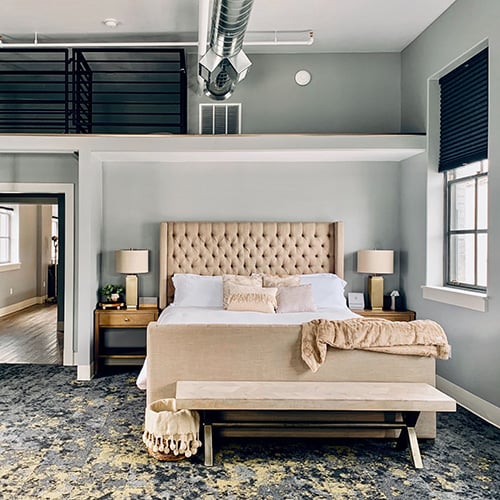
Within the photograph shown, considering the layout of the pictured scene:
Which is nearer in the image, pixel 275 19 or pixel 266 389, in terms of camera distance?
pixel 266 389

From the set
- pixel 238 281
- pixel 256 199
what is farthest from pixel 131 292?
pixel 256 199

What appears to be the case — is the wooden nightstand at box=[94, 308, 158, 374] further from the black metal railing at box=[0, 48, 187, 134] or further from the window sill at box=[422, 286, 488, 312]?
the window sill at box=[422, 286, 488, 312]

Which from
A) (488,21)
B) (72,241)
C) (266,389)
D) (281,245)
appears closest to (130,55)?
(72,241)

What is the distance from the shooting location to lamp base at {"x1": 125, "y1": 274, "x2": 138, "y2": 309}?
5523 millimetres

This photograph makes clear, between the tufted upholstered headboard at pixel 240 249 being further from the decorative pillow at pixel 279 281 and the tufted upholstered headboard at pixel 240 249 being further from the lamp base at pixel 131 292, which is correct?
the lamp base at pixel 131 292

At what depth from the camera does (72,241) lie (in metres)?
5.81

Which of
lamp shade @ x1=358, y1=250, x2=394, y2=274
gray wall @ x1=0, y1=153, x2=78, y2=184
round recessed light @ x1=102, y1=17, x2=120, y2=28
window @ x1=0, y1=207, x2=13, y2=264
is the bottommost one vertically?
lamp shade @ x1=358, y1=250, x2=394, y2=274

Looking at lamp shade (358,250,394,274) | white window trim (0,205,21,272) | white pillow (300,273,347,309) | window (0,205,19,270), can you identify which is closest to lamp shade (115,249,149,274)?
white pillow (300,273,347,309)

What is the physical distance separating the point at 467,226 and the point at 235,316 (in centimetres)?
224

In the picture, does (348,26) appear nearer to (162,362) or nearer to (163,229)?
(163,229)

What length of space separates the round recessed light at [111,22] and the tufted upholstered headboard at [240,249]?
2.05 metres

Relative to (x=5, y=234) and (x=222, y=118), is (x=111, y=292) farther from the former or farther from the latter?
(x=5, y=234)

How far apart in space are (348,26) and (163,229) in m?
2.79

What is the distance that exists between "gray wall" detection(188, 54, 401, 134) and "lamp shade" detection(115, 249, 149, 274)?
1.82m
